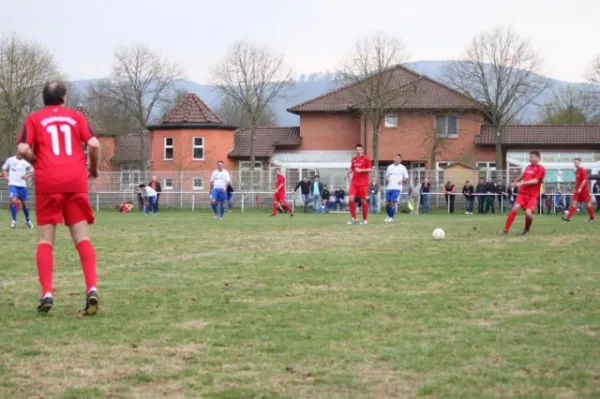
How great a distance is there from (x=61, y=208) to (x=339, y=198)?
125ft

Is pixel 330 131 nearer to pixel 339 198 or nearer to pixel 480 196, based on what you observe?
pixel 339 198

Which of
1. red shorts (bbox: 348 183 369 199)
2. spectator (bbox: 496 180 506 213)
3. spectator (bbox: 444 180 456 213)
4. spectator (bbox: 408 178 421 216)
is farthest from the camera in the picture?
spectator (bbox: 444 180 456 213)

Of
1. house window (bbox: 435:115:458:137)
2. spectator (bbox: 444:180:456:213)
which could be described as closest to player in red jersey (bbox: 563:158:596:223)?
spectator (bbox: 444:180:456:213)

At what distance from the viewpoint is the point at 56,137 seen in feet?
28.4

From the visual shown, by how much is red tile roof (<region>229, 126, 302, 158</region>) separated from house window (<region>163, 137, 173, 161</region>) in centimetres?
435

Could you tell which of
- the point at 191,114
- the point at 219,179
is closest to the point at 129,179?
the point at 191,114

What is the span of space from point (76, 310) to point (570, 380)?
4768mm

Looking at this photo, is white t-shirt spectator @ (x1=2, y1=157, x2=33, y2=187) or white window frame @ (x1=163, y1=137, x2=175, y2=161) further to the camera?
white window frame @ (x1=163, y1=137, x2=175, y2=161)

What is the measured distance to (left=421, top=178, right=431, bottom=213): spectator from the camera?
46.8 meters

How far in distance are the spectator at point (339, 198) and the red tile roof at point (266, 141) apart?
834 inches

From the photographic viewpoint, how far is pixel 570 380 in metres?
5.75

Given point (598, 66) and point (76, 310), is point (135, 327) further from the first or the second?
point (598, 66)

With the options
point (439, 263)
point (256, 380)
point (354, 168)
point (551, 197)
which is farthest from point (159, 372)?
point (551, 197)

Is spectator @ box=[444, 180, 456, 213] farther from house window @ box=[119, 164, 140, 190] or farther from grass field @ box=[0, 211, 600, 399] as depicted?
grass field @ box=[0, 211, 600, 399]
